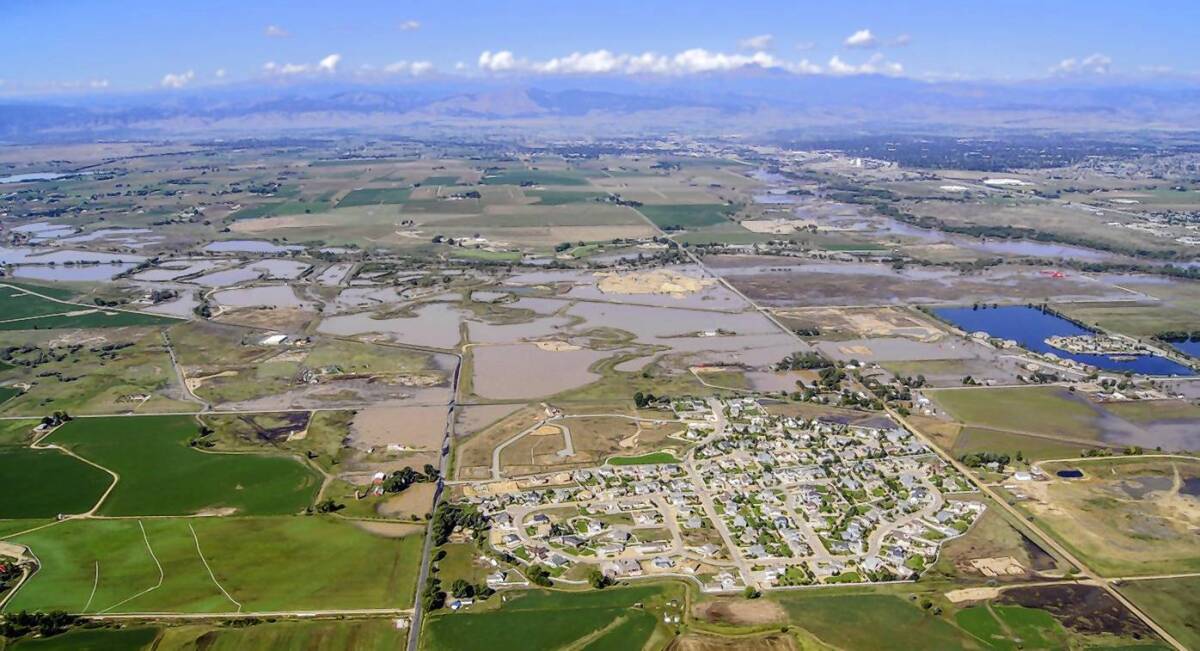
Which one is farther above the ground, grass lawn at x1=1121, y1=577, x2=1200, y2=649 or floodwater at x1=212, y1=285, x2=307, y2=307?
floodwater at x1=212, y1=285, x2=307, y2=307

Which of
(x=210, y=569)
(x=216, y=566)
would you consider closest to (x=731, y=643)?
(x=216, y=566)

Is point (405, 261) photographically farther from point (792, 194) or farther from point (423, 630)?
point (792, 194)

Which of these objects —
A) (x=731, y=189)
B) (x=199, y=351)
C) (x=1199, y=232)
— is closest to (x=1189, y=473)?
(x=199, y=351)

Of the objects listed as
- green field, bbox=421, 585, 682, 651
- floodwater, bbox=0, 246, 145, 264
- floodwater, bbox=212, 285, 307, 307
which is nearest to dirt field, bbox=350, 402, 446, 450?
green field, bbox=421, 585, 682, 651

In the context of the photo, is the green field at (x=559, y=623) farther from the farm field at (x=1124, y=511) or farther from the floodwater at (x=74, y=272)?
the floodwater at (x=74, y=272)

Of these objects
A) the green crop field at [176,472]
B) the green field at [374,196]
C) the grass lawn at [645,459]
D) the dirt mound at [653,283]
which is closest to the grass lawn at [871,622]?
the grass lawn at [645,459]

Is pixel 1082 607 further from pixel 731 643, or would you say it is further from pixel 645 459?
pixel 645 459

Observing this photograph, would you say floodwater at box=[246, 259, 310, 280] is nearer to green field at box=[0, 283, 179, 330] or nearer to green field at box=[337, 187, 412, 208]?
green field at box=[0, 283, 179, 330]
